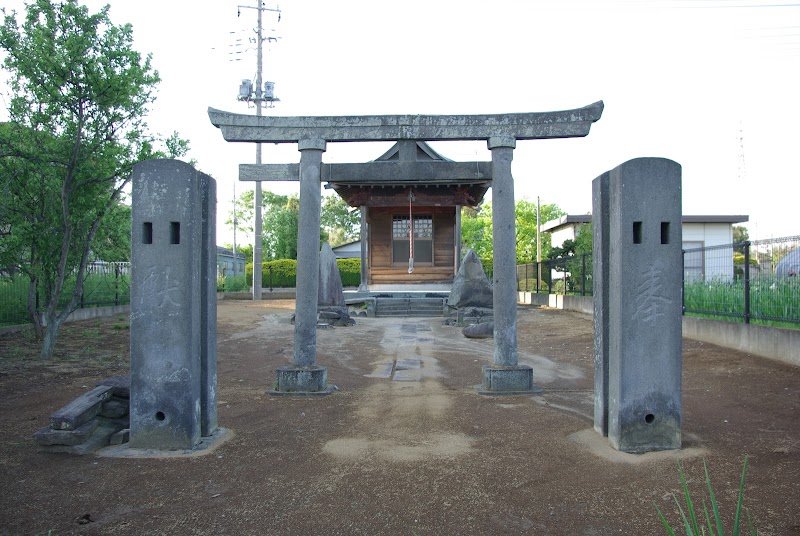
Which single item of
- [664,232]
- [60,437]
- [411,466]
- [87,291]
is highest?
[664,232]

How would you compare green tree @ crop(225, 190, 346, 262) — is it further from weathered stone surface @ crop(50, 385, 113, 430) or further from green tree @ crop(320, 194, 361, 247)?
weathered stone surface @ crop(50, 385, 113, 430)

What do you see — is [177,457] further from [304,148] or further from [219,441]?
[304,148]

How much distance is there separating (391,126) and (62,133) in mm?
5802

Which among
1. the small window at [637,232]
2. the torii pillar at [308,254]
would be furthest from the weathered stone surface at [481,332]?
the small window at [637,232]

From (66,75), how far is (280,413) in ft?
21.6

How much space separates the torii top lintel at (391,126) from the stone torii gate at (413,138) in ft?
0.05

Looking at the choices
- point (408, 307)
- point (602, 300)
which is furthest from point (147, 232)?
point (408, 307)

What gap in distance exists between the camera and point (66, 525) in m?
3.98

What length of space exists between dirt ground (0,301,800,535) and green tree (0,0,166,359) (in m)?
2.43

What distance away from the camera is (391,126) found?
824 centimetres

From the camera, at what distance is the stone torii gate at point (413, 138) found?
26.6 ft

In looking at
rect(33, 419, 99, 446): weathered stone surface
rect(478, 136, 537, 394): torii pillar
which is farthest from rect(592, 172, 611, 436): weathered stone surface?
rect(33, 419, 99, 446): weathered stone surface

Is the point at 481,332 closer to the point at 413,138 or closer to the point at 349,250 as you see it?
the point at 413,138

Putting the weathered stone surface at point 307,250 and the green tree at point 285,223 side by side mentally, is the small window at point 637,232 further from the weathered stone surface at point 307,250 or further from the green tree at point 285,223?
the green tree at point 285,223
